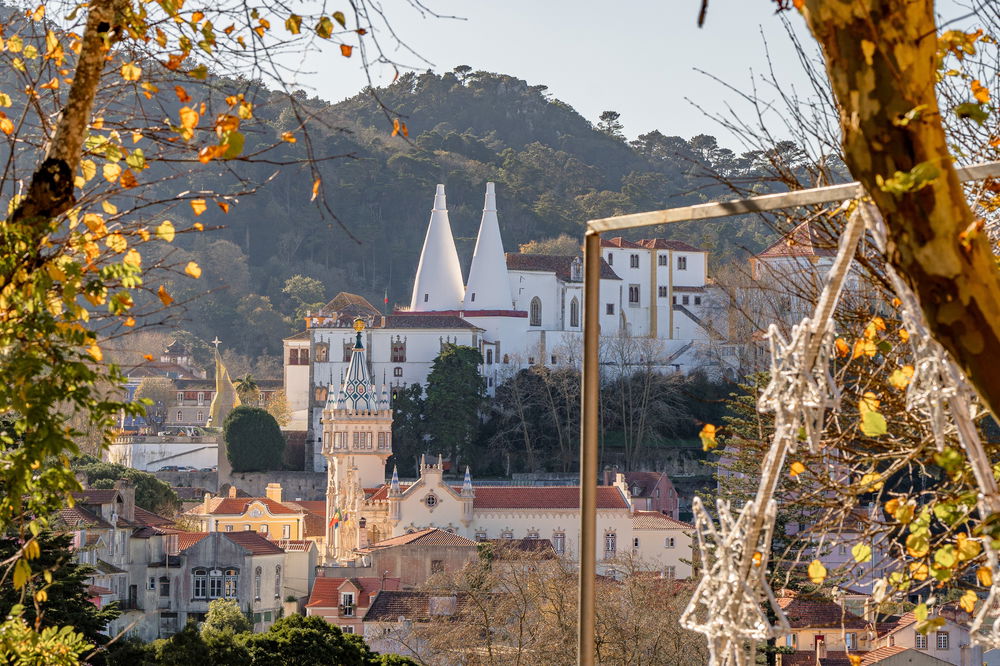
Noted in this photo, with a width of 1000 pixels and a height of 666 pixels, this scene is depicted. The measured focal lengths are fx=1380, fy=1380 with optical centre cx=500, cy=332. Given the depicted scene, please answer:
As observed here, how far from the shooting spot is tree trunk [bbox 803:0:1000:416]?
1.85m

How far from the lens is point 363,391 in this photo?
1624 inches

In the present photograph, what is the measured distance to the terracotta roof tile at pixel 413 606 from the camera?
2402 centimetres

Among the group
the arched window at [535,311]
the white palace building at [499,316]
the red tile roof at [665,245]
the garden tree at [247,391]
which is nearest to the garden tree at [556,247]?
the white palace building at [499,316]

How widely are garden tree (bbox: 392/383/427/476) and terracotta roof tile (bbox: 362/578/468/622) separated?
16916 mm

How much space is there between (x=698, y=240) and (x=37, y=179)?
56.2 m

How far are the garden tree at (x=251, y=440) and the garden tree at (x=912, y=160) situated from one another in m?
44.3

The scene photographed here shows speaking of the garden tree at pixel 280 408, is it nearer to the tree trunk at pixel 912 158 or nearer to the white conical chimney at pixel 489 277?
the white conical chimney at pixel 489 277

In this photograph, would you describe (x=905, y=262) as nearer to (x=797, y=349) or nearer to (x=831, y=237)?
(x=797, y=349)

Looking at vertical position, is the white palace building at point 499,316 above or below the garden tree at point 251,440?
above

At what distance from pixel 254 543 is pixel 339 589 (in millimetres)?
4161

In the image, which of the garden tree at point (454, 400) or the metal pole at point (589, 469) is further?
the garden tree at point (454, 400)

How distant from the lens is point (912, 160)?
6.07 feet

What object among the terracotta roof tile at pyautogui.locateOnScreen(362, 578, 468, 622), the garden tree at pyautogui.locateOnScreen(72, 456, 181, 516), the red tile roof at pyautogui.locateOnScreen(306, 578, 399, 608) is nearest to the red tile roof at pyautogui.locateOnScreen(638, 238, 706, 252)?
the garden tree at pyautogui.locateOnScreen(72, 456, 181, 516)

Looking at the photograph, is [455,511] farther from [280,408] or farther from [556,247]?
[556,247]
